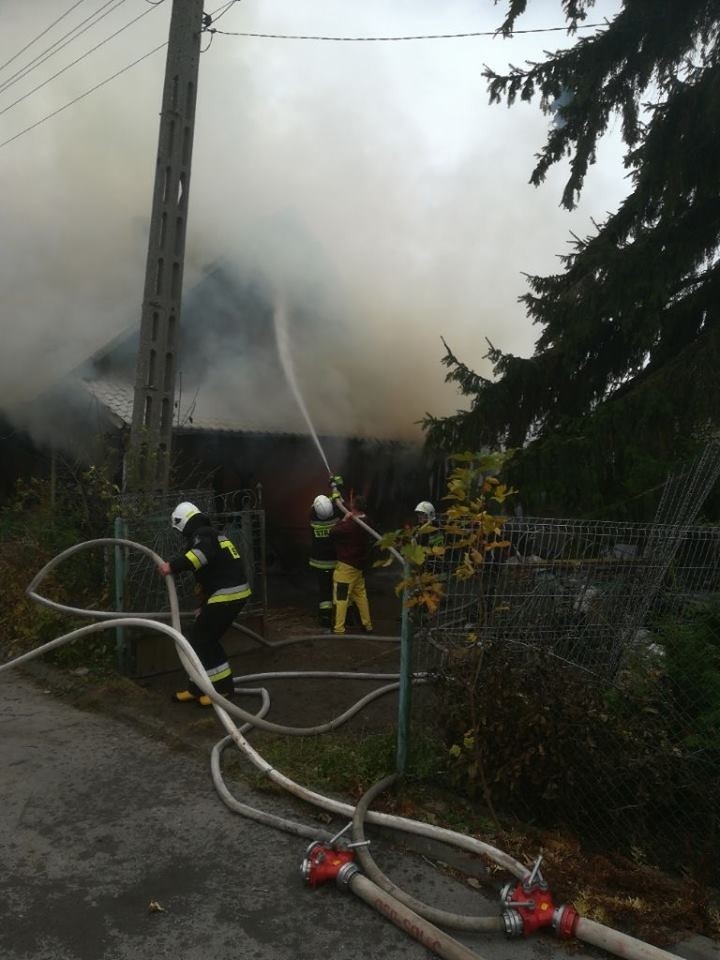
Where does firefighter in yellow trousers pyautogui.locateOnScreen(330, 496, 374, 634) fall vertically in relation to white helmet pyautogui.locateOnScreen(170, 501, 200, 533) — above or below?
below

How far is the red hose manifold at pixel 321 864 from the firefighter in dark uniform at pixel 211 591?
8.19 feet

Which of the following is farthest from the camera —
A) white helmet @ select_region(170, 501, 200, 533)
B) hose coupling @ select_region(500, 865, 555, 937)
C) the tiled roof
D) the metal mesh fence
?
the tiled roof

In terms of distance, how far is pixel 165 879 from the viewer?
3496mm

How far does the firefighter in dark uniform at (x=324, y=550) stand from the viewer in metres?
8.66

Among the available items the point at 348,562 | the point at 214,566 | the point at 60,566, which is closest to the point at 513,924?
the point at 214,566

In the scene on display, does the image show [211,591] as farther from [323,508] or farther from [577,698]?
[577,698]

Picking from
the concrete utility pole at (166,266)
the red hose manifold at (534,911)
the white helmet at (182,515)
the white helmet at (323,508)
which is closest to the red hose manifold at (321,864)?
the red hose manifold at (534,911)

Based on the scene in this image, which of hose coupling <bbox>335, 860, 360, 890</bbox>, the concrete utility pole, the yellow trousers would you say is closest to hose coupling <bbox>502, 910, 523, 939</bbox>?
hose coupling <bbox>335, 860, 360, 890</bbox>

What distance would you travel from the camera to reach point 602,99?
6684 mm

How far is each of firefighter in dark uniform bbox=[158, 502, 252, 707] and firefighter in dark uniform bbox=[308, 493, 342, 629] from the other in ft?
8.53

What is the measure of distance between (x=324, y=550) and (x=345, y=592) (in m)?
0.75

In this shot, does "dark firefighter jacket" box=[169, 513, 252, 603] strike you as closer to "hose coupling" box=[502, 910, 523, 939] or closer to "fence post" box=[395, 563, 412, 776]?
"fence post" box=[395, 563, 412, 776]

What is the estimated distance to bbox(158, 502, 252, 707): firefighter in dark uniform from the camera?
5.83 m

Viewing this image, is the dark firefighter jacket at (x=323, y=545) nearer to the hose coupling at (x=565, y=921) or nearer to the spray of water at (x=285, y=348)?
the spray of water at (x=285, y=348)
